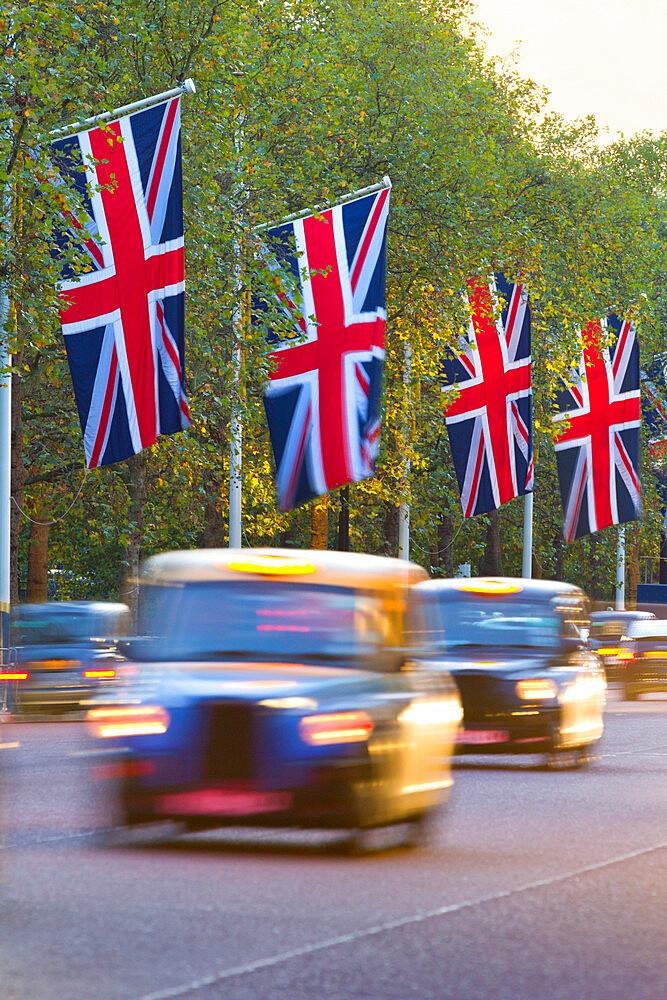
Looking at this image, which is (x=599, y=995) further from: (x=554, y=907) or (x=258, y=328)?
(x=258, y=328)

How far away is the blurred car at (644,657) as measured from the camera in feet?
94.3

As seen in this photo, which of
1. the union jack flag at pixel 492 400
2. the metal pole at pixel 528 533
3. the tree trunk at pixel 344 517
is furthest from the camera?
the metal pole at pixel 528 533

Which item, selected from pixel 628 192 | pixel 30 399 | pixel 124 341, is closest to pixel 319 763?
pixel 124 341

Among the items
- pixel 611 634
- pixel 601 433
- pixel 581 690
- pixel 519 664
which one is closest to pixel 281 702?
pixel 519 664

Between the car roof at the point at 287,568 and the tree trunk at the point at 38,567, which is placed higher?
the tree trunk at the point at 38,567

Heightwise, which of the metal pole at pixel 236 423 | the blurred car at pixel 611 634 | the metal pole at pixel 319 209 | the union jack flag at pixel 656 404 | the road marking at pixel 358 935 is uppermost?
the metal pole at pixel 319 209

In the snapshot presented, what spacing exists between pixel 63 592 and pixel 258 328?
98.0 ft

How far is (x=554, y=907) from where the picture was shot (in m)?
8.42

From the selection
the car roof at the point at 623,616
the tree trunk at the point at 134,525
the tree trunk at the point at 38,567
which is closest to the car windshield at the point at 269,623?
the tree trunk at the point at 134,525

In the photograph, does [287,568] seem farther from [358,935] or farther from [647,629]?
[647,629]

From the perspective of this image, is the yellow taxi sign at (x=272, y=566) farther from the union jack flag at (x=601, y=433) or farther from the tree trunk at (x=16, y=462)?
the union jack flag at (x=601, y=433)

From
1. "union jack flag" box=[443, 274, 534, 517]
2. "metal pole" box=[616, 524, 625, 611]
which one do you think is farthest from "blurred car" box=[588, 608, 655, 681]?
"metal pole" box=[616, 524, 625, 611]

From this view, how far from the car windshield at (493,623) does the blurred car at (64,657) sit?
6329 millimetres

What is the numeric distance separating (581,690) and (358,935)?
887 cm
